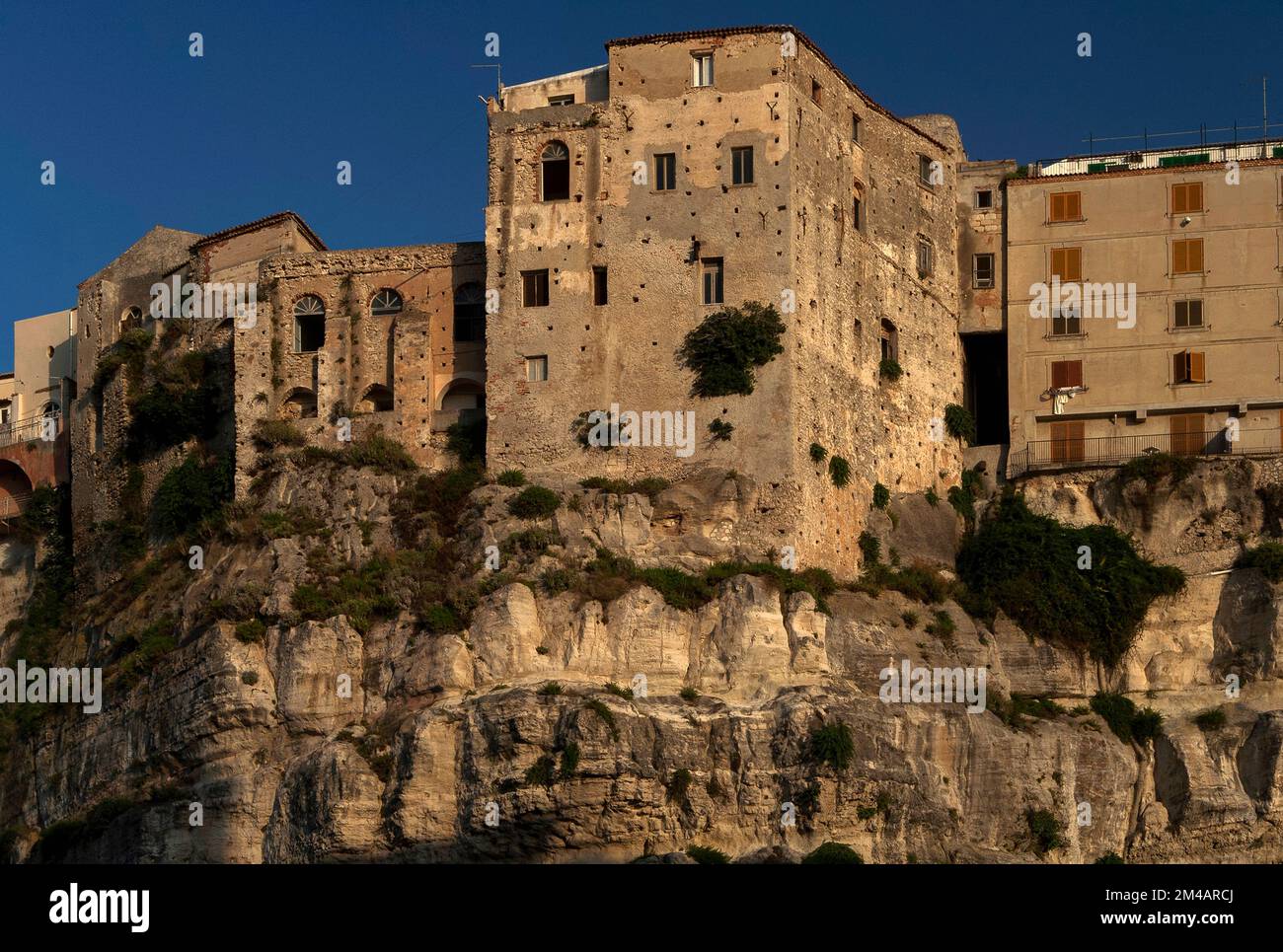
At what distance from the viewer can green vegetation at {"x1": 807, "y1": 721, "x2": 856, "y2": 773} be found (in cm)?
6425

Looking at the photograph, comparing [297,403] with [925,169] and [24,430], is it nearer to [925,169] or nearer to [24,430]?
[24,430]

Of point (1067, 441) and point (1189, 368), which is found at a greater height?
point (1189, 368)

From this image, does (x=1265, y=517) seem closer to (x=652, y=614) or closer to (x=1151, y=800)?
(x=1151, y=800)

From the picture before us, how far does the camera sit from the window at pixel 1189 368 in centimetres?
7656

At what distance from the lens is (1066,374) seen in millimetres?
77812

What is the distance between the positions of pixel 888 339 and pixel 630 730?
1720 centimetres

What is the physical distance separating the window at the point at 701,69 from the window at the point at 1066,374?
13.3m

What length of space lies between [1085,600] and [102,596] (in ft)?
91.0

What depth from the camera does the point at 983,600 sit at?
2869 inches

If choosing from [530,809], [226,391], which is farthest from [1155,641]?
[226,391]

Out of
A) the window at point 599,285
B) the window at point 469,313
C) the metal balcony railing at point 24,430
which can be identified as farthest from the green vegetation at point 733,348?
the metal balcony railing at point 24,430

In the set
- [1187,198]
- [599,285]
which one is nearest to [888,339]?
[599,285]

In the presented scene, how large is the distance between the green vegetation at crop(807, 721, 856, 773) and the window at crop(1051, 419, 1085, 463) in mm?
15872

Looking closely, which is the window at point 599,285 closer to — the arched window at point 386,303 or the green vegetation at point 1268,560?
the arched window at point 386,303
